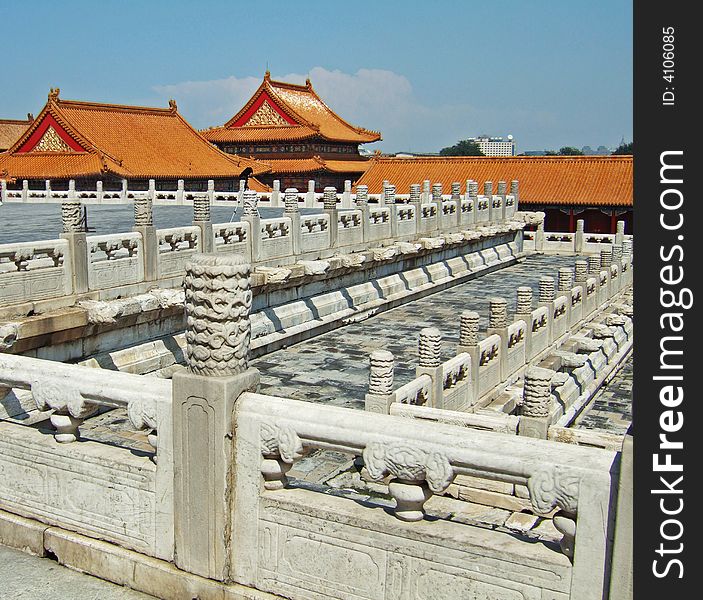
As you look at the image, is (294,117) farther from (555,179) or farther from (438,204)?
(438,204)

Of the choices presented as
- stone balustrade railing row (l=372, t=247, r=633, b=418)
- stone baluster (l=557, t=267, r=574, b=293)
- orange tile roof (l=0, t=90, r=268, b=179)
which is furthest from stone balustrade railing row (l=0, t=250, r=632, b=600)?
orange tile roof (l=0, t=90, r=268, b=179)

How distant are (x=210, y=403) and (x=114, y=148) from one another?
31679mm

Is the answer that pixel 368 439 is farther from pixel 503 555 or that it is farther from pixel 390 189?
pixel 390 189

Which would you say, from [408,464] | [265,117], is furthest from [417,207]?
[265,117]

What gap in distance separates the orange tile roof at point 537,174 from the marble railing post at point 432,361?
87.8 ft

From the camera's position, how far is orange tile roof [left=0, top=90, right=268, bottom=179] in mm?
31625

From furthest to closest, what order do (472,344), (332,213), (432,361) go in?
1. (332,213)
2. (472,344)
3. (432,361)

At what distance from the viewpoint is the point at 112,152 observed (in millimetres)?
32844

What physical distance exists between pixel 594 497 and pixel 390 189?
1930 centimetres

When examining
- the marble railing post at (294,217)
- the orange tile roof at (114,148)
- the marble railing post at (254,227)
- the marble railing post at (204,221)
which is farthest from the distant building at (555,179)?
the marble railing post at (204,221)

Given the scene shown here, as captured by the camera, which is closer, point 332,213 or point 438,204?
point 332,213

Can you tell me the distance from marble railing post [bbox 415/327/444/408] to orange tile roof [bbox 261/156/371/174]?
105 ft

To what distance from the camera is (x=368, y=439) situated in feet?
11.5

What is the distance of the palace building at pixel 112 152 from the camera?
31.5m
